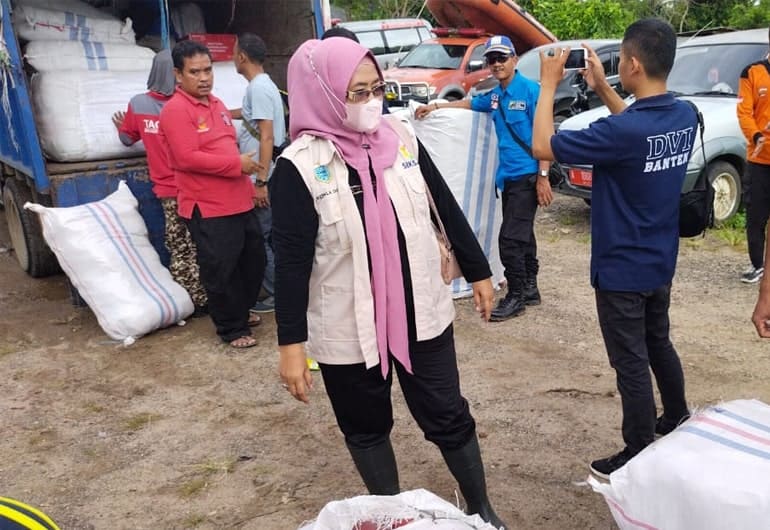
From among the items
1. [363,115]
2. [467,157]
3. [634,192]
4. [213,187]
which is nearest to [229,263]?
[213,187]

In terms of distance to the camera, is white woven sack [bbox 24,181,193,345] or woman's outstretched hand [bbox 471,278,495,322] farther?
white woven sack [bbox 24,181,193,345]

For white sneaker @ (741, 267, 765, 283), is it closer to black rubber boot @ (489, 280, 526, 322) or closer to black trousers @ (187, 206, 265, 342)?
black rubber boot @ (489, 280, 526, 322)

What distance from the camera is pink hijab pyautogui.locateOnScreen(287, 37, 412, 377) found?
7.21 ft

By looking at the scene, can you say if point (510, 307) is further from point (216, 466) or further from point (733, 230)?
point (733, 230)

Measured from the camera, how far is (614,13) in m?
16.4

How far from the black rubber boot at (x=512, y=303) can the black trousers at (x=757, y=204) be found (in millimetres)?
1520

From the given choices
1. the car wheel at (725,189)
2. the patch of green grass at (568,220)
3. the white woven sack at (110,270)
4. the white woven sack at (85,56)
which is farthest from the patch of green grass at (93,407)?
the car wheel at (725,189)

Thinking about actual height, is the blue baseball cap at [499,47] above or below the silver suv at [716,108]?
above

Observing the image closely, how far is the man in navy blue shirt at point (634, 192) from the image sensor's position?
8.17ft

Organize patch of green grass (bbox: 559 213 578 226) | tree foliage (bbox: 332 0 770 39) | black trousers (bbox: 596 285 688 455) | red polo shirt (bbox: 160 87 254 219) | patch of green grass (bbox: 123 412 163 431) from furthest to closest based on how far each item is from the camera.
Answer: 1. tree foliage (bbox: 332 0 770 39)
2. patch of green grass (bbox: 559 213 578 226)
3. red polo shirt (bbox: 160 87 254 219)
4. patch of green grass (bbox: 123 412 163 431)
5. black trousers (bbox: 596 285 688 455)

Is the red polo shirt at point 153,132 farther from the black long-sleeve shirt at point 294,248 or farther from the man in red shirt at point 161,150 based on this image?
the black long-sleeve shirt at point 294,248

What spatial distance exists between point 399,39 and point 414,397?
14035 millimetres

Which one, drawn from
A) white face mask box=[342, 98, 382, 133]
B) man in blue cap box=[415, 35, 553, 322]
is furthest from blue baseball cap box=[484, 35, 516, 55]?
white face mask box=[342, 98, 382, 133]

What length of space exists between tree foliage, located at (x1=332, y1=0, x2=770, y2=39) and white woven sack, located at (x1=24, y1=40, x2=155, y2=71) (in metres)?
11.8
